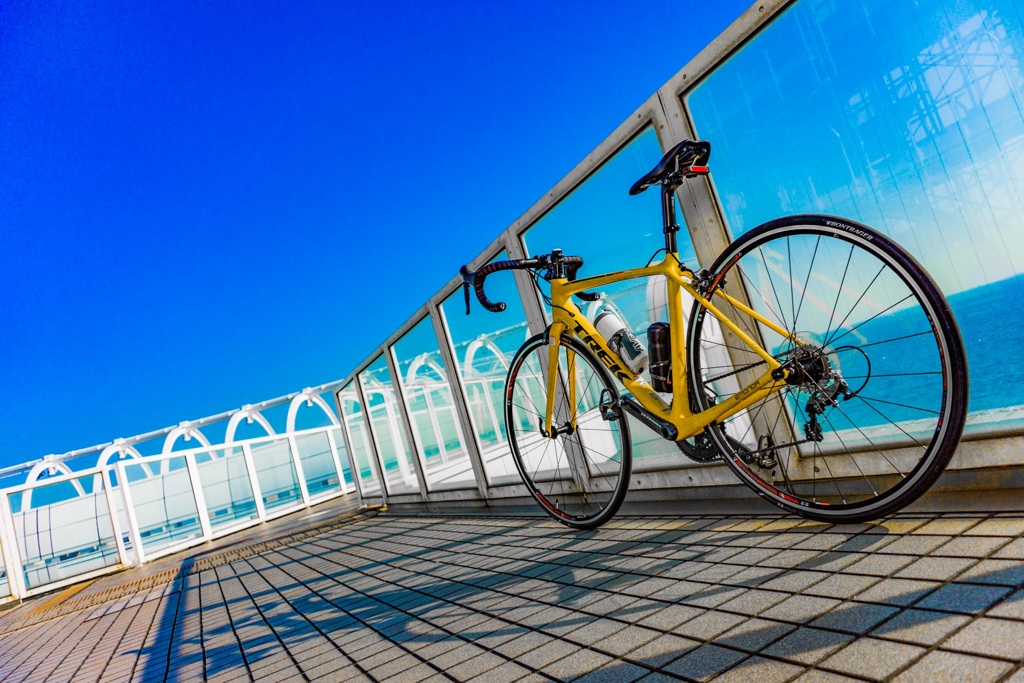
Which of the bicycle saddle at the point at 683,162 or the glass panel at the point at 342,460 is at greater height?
the bicycle saddle at the point at 683,162

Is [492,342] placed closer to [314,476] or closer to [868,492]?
[868,492]

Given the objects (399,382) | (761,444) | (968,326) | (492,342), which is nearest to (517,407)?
(492,342)

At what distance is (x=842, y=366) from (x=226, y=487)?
1386 centimetres

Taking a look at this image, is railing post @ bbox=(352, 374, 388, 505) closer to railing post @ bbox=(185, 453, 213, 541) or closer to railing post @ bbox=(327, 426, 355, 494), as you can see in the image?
railing post @ bbox=(185, 453, 213, 541)

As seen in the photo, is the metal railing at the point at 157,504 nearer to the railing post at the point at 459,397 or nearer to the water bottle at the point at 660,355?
the railing post at the point at 459,397

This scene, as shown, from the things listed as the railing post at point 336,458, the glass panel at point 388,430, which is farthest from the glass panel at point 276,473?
the glass panel at point 388,430

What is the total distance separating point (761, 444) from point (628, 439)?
2.42ft

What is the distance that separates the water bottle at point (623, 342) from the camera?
276cm

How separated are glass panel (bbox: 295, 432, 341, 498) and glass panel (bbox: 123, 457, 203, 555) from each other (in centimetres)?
264

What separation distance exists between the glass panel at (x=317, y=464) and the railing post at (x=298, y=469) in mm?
64

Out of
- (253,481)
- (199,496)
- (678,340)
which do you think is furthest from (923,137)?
(253,481)

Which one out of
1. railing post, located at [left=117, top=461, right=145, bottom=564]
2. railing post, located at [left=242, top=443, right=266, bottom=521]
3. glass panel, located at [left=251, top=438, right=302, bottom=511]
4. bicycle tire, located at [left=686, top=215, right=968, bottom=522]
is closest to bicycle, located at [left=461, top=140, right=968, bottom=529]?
bicycle tire, located at [left=686, top=215, right=968, bottom=522]

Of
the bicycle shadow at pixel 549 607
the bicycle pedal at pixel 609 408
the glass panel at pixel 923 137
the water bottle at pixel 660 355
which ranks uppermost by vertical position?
the glass panel at pixel 923 137

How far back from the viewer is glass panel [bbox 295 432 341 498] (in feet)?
49.9
